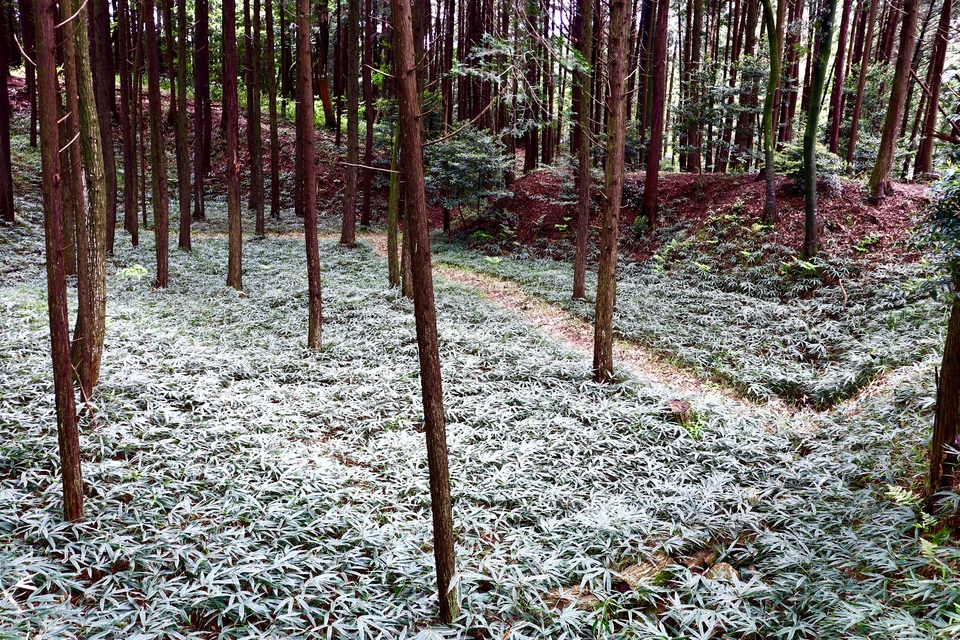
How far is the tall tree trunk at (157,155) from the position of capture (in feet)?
36.3

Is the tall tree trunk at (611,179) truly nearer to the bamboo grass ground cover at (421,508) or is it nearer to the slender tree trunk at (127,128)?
the bamboo grass ground cover at (421,508)

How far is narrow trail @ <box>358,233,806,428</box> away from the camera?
716 centimetres

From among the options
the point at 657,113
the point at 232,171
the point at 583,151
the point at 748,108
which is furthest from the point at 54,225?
the point at 748,108

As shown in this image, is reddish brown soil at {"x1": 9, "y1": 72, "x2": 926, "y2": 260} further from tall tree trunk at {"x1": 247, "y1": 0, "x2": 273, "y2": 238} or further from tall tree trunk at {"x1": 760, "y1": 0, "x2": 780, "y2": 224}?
tall tree trunk at {"x1": 247, "y1": 0, "x2": 273, "y2": 238}

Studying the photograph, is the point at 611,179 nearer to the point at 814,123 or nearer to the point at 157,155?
the point at 814,123

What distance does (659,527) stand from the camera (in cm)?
463

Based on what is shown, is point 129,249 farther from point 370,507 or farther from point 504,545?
point 504,545

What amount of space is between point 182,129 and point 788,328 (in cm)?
1542

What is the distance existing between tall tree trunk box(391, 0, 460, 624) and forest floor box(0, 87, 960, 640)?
1.65ft

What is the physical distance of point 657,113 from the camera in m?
15.2

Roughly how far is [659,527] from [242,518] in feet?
11.7

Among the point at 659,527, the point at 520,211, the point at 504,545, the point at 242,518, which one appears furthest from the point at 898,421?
the point at 520,211

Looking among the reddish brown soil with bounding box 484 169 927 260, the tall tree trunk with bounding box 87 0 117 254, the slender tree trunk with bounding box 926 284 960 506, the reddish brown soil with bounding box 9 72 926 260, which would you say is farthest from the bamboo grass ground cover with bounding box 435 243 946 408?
the tall tree trunk with bounding box 87 0 117 254

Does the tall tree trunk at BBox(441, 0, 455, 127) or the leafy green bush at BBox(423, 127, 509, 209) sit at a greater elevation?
the tall tree trunk at BBox(441, 0, 455, 127)
